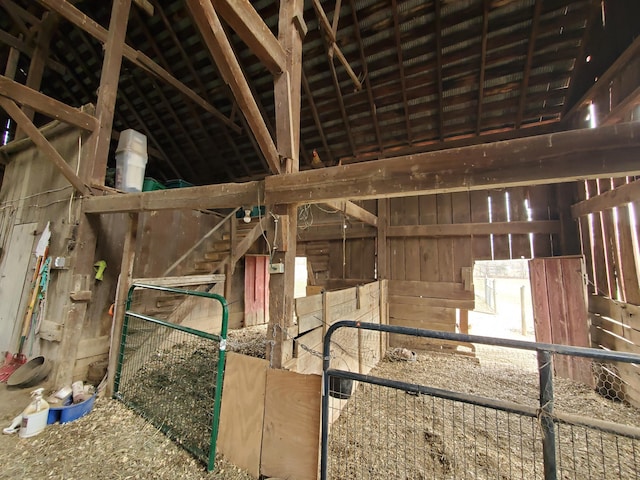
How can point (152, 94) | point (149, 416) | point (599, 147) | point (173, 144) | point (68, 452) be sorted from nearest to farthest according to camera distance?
point (599, 147), point (68, 452), point (149, 416), point (152, 94), point (173, 144)

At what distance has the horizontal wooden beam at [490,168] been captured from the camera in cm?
119

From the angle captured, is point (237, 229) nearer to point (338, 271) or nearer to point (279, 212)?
point (338, 271)

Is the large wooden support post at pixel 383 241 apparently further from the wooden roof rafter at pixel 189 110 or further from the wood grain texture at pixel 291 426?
the wooden roof rafter at pixel 189 110

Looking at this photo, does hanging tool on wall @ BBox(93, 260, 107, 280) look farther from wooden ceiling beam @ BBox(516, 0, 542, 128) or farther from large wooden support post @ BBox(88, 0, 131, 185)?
wooden ceiling beam @ BBox(516, 0, 542, 128)

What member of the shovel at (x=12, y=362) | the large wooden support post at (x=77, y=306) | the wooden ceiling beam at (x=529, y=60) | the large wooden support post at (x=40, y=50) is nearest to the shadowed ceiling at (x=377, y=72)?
the wooden ceiling beam at (x=529, y=60)

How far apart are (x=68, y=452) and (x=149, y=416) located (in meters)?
0.56

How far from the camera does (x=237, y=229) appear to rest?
4.99m

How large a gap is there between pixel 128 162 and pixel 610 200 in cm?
578

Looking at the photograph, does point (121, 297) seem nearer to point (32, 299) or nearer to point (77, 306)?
point (77, 306)

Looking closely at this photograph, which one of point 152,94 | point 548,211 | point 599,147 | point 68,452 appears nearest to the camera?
point 599,147

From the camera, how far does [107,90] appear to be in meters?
3.41

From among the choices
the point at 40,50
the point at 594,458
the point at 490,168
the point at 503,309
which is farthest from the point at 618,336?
the point at 40,50

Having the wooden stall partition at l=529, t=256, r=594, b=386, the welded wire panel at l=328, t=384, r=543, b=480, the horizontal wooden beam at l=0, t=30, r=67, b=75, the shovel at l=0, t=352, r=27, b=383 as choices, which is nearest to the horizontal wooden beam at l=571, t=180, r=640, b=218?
the wooden stall partition at l=529, t=256, r=594, b=386

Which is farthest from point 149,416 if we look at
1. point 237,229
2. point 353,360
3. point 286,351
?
point 237,229
